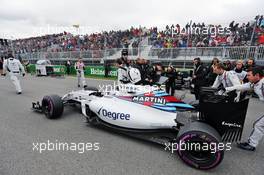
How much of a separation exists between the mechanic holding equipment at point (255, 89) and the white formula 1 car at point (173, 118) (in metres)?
0.42

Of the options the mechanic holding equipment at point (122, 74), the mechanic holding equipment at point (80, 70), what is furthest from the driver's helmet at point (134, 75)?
the mechanic holding equipment at point (80, 70)

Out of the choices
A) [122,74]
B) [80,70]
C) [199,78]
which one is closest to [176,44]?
[80,70]

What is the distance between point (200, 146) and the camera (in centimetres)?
271

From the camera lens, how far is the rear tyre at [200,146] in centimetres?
260

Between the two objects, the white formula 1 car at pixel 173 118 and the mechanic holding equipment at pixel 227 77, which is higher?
the mechanic holding equipment at pixel 227 77

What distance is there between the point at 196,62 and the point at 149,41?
40.7 feet

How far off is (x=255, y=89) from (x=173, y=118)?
131 cm

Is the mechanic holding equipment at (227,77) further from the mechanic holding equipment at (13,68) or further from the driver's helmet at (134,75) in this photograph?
the mechanic holding equipment at (13,68)

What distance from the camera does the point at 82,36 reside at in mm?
26781

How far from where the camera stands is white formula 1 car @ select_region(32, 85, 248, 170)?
106 inches

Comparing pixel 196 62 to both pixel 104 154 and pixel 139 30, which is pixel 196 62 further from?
pixel 139 30

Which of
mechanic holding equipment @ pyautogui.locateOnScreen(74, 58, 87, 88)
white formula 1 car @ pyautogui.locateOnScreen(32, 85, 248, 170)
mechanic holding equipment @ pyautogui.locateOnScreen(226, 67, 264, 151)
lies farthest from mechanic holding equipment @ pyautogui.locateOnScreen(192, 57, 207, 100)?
mechanic holding equipment @ pyautogui.locateOnScreen(74, 58, 87, 88)

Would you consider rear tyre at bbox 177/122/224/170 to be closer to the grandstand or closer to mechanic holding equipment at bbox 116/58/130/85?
mechanic holding equipment at bbox 116/58/130/85

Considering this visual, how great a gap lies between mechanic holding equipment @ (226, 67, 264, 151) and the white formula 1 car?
0.42 metres
